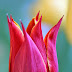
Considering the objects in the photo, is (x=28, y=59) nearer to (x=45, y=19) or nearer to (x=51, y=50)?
(x=51, y=50)

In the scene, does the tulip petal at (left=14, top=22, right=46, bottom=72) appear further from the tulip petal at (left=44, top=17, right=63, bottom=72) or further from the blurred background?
the blurred background

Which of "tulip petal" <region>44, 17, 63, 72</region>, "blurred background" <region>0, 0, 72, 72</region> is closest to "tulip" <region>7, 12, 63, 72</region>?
"tulip petal" <region>44, 17, 63, 72</region>

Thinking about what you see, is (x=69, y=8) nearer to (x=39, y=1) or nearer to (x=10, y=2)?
(x=39, y=1)

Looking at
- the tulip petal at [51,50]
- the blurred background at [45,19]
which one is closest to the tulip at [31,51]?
the tulip petal at [51,50]

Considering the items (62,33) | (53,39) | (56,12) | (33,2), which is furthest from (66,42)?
(53,39)

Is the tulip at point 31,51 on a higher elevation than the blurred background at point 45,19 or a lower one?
lower

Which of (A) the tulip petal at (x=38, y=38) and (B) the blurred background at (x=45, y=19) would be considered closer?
(A) the tulip petal at (x=38, y=38)

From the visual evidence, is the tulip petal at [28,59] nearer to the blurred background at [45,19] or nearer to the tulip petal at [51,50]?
the tulip petal at [51,50]

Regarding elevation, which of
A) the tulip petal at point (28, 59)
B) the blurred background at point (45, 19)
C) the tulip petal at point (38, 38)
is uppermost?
the blurred background at point (45, 19)

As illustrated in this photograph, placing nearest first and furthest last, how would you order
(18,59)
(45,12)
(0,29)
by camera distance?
(18,59) → (0,29) → (45,12)
